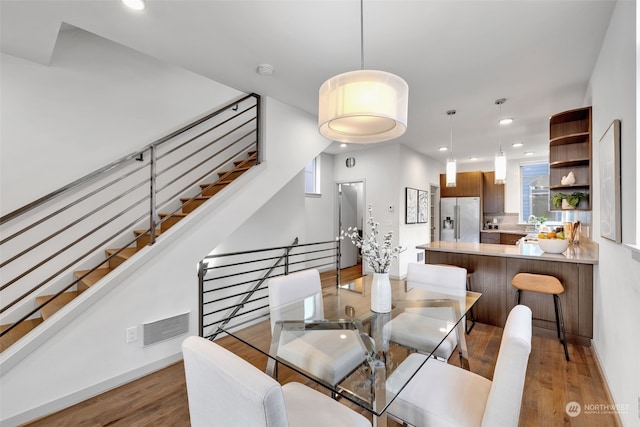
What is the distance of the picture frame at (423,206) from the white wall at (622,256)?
3.91 m

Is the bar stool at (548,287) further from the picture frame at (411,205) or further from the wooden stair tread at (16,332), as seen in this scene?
the wooden stair tread at (16,332)

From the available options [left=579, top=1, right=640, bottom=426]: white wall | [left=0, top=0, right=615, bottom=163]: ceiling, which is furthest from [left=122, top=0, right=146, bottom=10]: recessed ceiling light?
[left=579, top=1, right=640, bottom=426]: white wall

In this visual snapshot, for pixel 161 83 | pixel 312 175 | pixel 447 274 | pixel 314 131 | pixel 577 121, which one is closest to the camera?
pixel 447 274

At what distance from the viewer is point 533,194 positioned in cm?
691

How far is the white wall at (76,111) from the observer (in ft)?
8.07

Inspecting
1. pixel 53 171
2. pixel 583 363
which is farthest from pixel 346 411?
pixel 53 171

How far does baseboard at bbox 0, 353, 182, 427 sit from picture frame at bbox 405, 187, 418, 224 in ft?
15.3

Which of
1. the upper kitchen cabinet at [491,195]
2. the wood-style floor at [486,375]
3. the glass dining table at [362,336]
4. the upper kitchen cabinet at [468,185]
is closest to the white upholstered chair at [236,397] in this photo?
the glass dining table at [362,336]

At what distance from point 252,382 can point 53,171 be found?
10.2ft

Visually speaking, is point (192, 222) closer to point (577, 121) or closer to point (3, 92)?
point (3, 92)

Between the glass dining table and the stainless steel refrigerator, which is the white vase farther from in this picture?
the stainless steel refrigerator

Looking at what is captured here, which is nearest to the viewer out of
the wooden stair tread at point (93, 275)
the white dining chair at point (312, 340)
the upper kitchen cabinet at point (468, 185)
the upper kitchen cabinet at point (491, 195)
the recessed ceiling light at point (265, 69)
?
the white dining chair at point (312, 340)

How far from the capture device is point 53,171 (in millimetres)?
2660

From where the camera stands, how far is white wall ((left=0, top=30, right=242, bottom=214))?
2.46 metres
